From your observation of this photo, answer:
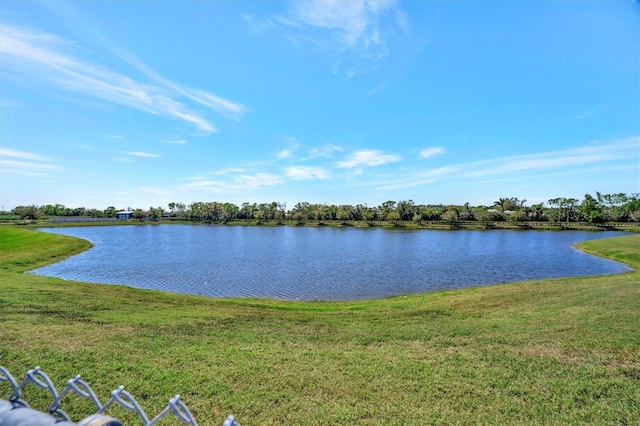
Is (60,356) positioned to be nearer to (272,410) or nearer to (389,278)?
(272,410)

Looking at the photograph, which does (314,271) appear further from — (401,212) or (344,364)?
(401,212)

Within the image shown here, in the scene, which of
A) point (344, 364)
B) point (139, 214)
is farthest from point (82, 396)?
point (139, 214)

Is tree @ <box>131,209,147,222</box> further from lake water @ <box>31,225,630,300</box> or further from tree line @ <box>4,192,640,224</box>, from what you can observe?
lake water @ <box>31,225,630,300</box>

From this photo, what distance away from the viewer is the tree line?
434 ft

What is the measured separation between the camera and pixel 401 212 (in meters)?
159

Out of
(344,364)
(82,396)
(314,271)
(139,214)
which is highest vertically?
(139,214)

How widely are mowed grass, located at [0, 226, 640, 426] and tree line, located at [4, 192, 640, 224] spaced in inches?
5689

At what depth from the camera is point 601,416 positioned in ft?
17.1

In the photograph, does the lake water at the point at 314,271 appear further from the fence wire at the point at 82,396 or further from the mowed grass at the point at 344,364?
the fence wire at the point at 82,396

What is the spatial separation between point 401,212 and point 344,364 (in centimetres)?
15665

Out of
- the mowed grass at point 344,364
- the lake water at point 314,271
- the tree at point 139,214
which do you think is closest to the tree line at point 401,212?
the tree at point 139,214

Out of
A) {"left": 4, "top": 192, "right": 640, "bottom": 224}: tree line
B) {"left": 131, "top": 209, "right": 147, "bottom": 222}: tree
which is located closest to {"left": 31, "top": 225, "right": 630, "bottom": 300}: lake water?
{"left": 4, "top": 192, "right": 640, "bottom": 224}: tree line

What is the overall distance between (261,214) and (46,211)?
122m

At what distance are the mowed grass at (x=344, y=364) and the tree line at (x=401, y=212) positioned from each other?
474 ft
